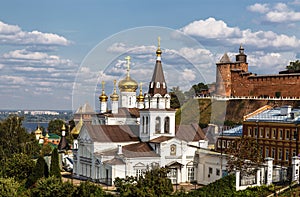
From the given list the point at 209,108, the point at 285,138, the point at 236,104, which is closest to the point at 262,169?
the point at 285,138

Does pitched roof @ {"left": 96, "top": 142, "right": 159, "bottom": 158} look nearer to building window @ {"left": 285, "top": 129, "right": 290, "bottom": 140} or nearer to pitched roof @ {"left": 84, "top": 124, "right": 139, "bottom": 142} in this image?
pitched roof @ {"left": 84, "top": 124, "right": 139, "bottom": 142}

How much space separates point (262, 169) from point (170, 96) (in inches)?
381

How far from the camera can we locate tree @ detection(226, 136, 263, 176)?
24.8 meters

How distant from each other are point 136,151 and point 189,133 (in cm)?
499

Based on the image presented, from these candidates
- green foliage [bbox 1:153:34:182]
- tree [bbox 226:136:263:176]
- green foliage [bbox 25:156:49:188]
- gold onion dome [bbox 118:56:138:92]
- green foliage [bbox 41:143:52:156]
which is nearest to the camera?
tree [bbox 226:136:263:176]

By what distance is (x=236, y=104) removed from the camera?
6316cm

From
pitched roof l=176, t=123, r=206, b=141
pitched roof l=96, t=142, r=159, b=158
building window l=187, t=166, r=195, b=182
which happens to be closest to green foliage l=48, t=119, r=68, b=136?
pitched roof l=176, t=123, r=206, b=141

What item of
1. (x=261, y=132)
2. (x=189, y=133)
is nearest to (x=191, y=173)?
(x=189, y=133)

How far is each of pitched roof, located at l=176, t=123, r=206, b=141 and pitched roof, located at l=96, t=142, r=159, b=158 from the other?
2.60 m

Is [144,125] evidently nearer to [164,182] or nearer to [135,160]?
[135,160]

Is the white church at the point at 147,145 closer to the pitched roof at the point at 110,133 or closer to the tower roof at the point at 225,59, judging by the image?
the pitched roof at the point at 110,133

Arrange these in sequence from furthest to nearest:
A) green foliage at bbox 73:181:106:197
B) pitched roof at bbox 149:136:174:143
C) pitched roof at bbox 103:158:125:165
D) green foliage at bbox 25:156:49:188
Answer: pitched roof at bbox 149:136:174:143
pitched roof at bbox 103:158:125:165
green foliage at bbox 25:156:49:188
green foliage at bbox 73:181:106:197

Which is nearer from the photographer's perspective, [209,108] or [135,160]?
[135,160]

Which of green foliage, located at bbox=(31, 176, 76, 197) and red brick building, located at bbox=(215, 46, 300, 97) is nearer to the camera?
green foliage, located at bbox=(31, 176, 76, 197)
